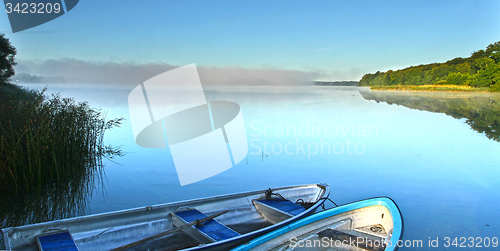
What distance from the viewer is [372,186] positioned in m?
6.43

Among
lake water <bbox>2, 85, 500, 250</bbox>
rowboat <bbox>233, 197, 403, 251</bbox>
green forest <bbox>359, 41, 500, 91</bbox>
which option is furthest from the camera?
green forest <bbox>359, 41, 500, 91</bbox>

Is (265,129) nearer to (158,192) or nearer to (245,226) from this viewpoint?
(158,192)

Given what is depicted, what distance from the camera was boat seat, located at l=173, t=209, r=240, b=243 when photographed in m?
3.31

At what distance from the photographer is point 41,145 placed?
18.1ft

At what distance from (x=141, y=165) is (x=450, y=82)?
48932mm

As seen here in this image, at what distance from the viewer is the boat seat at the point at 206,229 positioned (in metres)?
3.31

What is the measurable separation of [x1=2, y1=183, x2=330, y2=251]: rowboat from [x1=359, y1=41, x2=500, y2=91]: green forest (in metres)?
43.6

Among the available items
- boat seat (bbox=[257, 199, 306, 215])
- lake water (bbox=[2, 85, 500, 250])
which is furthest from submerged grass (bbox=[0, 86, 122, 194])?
boat seat (bbox=[257, 199, 306, 215])

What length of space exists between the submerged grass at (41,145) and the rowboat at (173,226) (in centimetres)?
252

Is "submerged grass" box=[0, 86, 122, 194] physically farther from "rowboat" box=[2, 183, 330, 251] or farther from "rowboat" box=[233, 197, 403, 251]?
"rowboat" box=[233, 197, 403, 251]

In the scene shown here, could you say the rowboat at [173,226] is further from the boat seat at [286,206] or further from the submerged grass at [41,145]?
the submerged grass at [41,145]

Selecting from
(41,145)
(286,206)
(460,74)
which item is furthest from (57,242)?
(460,74)

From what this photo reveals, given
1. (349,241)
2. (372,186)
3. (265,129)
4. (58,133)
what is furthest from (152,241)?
(265,129)

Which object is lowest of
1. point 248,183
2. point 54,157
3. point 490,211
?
point 490,211
